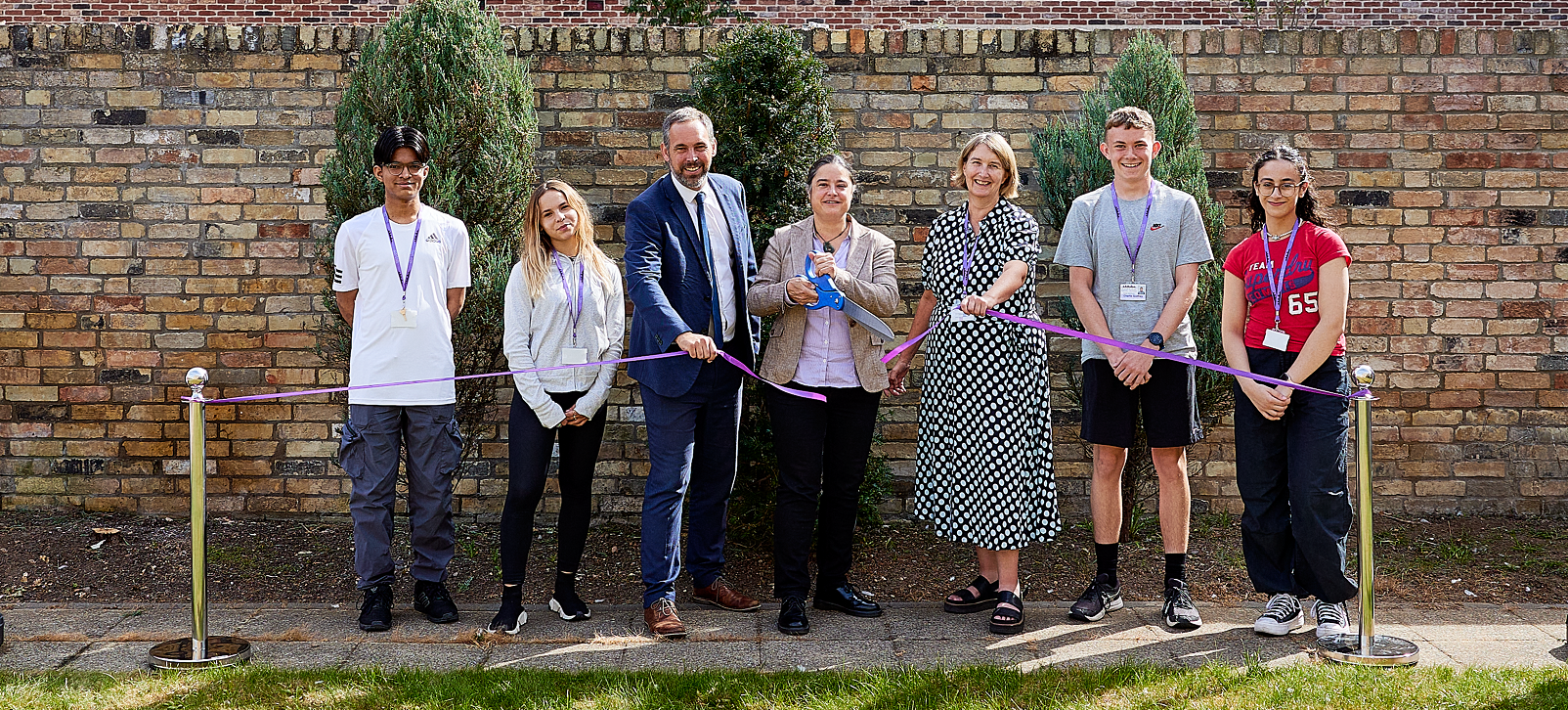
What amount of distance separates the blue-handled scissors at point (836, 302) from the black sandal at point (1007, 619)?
1118mm

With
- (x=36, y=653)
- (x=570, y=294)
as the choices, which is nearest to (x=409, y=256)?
(x=570, y=294)

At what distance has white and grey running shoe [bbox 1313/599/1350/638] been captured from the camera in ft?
12.5

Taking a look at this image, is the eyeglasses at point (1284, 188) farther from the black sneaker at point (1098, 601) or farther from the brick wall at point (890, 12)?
the brick wall at point (890, 12)

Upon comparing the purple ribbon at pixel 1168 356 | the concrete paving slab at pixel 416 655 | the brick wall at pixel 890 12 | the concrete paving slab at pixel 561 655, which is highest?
the brick wall at pixel 890 12

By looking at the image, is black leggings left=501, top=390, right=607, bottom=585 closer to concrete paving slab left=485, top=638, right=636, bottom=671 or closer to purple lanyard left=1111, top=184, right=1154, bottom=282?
concrete paving slab left=485, top=638, right=636, bottom=671

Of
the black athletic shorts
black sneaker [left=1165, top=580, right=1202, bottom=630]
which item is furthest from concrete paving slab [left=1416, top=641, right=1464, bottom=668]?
the black athletic shorts

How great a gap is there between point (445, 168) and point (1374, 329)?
500 centimetres

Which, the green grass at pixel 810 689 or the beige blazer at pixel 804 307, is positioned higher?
the beige blazer at pixel 804 307

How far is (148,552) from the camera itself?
5266 mm

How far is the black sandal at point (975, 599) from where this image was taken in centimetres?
428

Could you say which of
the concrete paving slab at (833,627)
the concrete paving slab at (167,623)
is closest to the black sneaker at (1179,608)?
the concrete paving slab at (833,627)

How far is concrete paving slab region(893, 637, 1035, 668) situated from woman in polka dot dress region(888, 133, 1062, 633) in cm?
14

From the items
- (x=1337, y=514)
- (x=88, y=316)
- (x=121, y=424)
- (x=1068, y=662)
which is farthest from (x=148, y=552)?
(x=1337, y=514)

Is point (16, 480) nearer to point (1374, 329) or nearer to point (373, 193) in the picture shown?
point (373, 193)
